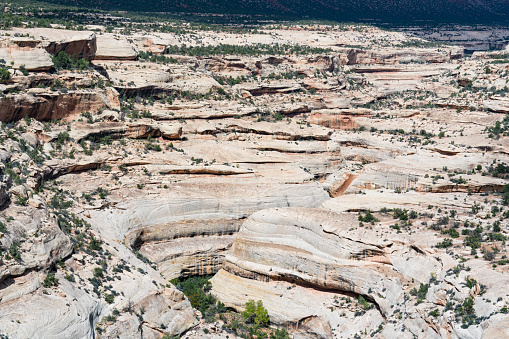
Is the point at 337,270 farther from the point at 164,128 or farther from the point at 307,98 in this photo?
the point at 307,98

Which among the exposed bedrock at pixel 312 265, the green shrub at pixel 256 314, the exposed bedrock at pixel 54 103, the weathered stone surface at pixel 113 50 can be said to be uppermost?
the weathered stone surface at pixel 113 50

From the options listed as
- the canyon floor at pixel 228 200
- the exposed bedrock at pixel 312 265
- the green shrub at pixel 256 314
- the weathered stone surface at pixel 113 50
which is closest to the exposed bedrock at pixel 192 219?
the canyon floor at pixel 228 200

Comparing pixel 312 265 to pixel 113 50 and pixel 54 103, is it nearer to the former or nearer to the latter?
pixel 54 103

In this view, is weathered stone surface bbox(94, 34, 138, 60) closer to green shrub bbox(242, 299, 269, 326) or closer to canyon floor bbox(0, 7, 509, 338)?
canyon floor bbox(0, 7, 509, 338)

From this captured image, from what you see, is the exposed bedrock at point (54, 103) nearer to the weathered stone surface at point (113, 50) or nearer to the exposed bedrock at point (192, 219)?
the weathered stone surface at point (113, 50)

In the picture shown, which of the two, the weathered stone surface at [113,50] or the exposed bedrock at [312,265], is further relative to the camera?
the weathered stone surface at [113,50]

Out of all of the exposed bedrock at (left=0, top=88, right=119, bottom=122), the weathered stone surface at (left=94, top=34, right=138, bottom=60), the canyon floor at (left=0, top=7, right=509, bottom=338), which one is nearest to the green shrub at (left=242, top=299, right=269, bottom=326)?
the canyon floor at (left=0, top=7, right=509, bottom=338)

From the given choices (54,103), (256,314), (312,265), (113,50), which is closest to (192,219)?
(256,314)

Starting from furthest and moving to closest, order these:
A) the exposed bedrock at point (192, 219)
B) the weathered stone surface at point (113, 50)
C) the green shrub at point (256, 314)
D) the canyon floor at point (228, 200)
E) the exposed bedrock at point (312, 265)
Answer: the weathered stone surface at point (113, 50), the exposed bedrock at point (192, 219), the green shrub at point (256, 314), the exposed bedrock at point (312, 265), the canyon floor at point (228, 200)
